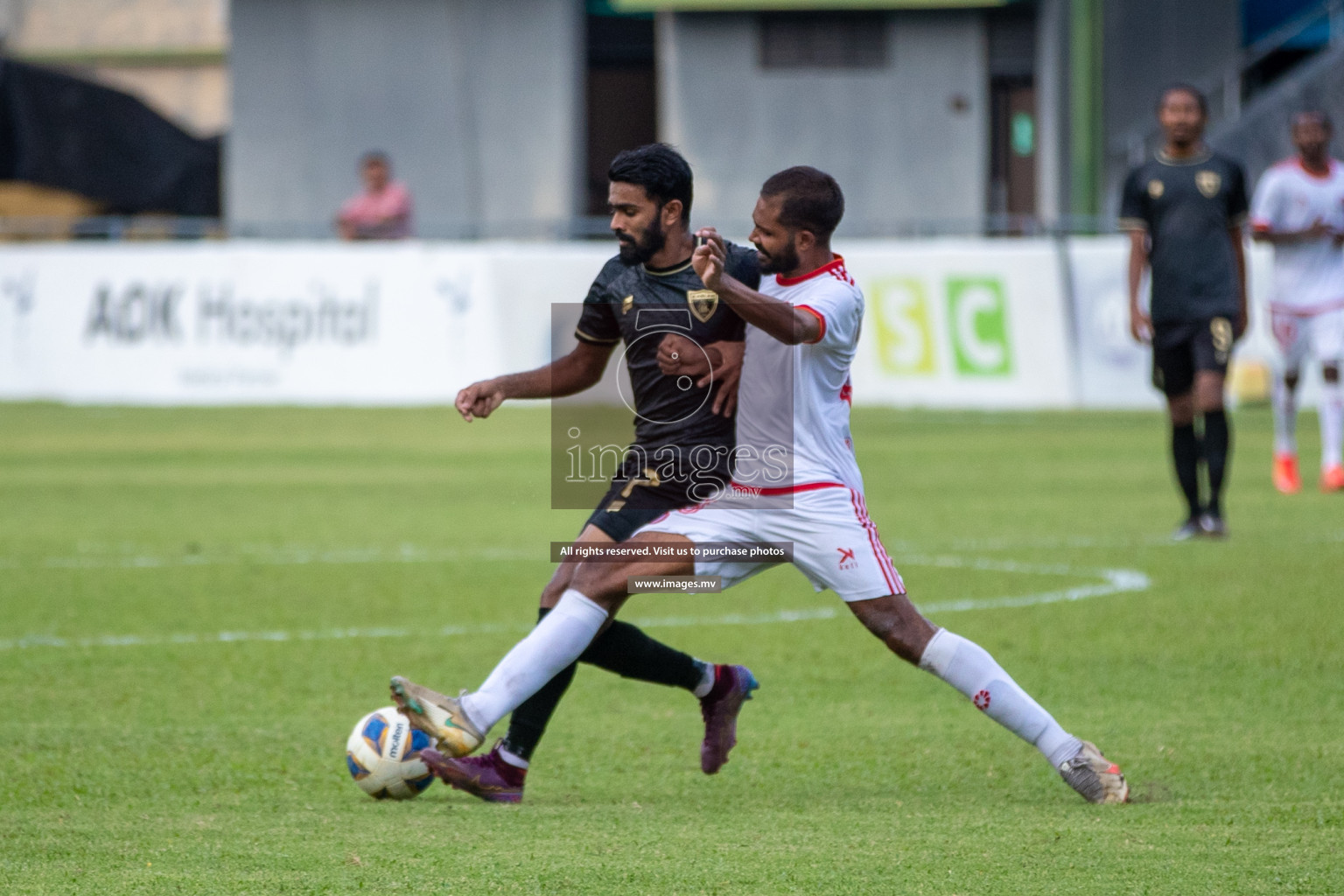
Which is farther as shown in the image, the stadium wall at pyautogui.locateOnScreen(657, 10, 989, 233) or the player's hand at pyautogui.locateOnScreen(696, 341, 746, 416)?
the stadium wall at pyautogui.locateOnScreen(657, 10, 989, 233)

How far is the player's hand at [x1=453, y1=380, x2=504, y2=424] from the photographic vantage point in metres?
5.13

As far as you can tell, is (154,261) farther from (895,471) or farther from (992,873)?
(992,873)

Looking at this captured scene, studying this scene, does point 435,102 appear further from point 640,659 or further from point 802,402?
point 802,402

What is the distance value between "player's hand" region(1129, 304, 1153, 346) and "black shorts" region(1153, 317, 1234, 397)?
41mm

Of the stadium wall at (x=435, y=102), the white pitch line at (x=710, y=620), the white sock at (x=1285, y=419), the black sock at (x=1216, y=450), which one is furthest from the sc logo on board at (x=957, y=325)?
the stadium wall at (x=435, y=102)

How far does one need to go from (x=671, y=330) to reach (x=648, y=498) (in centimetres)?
46

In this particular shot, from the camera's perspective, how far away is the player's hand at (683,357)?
5121mm

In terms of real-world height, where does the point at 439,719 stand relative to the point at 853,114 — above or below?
below

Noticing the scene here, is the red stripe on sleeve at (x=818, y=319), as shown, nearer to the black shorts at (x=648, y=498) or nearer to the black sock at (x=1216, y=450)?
the black shorts at (x=648, y=498)

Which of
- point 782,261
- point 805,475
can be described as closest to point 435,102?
point 782,261

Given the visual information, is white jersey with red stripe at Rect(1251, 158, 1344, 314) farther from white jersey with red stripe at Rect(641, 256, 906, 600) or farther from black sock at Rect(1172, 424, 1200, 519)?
white jersey with red stripe at Rect(641, 256, 906, 600)

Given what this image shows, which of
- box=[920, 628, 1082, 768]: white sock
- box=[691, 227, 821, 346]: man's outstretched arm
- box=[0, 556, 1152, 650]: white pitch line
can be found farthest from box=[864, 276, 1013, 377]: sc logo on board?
box=[691, 227, 821, 346]: man's outstretched arm

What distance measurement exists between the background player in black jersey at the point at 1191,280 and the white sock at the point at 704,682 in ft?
17.9

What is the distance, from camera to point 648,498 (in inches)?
202
